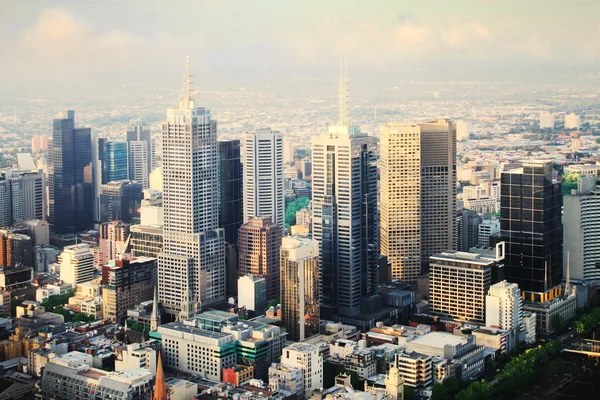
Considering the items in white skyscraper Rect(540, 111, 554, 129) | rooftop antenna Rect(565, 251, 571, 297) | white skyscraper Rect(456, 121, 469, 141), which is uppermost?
white skyscraper Rect(540, 111, 554, 129)

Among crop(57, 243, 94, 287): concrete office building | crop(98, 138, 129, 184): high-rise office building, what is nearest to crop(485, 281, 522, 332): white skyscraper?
crop(57, 243, 94, 287): concrete office building

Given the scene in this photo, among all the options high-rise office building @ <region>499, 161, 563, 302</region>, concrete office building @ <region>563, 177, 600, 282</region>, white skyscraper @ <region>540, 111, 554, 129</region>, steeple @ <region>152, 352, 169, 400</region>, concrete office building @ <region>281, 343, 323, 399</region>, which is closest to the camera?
steeple @ <region>152, 352, 169, 400</region>

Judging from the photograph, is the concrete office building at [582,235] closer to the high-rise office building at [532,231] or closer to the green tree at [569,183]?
the green tree at [569,183]

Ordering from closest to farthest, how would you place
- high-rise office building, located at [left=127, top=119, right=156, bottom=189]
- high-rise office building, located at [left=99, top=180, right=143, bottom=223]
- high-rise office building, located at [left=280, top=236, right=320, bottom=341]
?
high-rise office building, located at [left=280, top=236, right=320, bottom=341] < high-rise office building, located at [left=99, top=180, right=143, bottom=223] < high-rise office building, located at [left=127, top=119, right=156, bottom=189]

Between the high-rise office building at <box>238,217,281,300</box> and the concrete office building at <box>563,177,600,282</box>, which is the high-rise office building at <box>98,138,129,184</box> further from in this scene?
the concrete office building at <box>563,177,600,282</box>

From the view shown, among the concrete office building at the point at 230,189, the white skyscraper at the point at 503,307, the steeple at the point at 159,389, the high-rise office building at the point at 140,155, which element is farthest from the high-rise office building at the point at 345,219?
the high-rise office building at the point at 140,155

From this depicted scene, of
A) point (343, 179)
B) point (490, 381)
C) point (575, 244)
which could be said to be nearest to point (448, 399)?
point (490, 381)

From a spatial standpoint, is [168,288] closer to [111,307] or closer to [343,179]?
[111,307]
